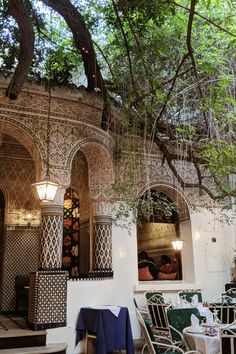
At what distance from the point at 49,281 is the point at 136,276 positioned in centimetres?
219

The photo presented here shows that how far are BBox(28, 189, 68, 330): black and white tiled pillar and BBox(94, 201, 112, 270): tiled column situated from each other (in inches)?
44.3

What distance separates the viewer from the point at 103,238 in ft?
24.1

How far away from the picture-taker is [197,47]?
6.03 meters

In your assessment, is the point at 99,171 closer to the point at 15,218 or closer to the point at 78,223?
the point at 78,223

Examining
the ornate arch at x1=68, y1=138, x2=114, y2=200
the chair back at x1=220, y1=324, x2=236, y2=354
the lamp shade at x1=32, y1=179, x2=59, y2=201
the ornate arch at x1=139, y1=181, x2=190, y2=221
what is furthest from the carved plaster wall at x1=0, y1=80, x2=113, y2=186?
the chair back at x1=220, y1=324, x2=236, y2=354

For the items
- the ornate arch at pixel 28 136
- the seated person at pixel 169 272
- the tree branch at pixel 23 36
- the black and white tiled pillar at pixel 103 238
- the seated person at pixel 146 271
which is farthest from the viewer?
the seated person at pixel 146 271

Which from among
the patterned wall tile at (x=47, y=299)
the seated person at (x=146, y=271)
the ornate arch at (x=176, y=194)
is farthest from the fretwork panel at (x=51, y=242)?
the seated person at (x=146, y=271)

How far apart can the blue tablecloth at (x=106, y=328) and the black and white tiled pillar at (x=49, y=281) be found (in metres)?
0.41

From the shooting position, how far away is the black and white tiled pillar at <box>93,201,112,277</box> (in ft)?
23.6

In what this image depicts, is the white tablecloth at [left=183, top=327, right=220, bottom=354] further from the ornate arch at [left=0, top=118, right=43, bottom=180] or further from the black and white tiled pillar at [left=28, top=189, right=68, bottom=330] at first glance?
the ornate arch at [left=0, top=118, right=43, bottom=180]

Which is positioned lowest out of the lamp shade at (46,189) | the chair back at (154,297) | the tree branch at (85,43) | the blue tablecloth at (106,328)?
the blue tablecloth at (106,328)

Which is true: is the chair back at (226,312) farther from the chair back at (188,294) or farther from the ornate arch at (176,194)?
the ornate arch at (176,194)

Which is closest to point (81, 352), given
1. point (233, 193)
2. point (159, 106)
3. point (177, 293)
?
point (177, 293)

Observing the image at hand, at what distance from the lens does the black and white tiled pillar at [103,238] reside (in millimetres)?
7203
